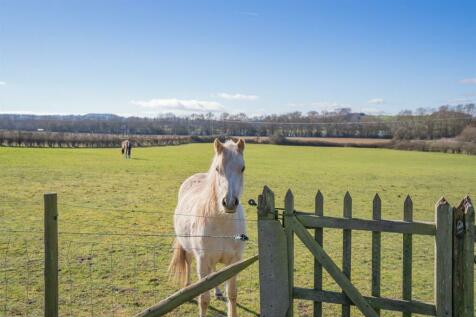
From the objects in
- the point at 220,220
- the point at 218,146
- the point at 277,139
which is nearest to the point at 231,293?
the point at 220,220

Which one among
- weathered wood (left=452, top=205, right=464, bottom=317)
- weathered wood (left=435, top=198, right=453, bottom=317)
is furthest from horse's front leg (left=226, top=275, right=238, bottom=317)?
weathered wood (left=452, top=205, right=464, bottom=317)

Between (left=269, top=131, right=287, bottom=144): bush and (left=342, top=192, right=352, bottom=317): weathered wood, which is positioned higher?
(left=269, top=131, right=287, bottom=144): bush

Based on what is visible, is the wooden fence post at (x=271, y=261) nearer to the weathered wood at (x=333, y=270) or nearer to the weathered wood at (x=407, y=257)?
the weathered wood at (x=333, y=270)

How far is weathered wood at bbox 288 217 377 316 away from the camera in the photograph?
3.62 meters

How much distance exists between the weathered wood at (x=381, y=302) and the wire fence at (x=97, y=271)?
33.4 inches

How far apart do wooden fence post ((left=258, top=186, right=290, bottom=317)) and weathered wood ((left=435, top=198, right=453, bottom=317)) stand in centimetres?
128

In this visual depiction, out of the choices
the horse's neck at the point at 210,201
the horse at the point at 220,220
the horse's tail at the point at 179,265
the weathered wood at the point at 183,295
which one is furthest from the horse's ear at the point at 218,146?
the horse's tail at the point at 179,265

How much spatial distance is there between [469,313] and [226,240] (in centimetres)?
280

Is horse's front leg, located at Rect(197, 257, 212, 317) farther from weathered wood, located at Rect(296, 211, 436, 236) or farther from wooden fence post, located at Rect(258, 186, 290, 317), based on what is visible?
weathered wood, located at Rect(296, 211, 436, 236)

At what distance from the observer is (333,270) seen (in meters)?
3.61

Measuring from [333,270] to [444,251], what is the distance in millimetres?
924

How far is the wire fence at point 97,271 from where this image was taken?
609 centimetres

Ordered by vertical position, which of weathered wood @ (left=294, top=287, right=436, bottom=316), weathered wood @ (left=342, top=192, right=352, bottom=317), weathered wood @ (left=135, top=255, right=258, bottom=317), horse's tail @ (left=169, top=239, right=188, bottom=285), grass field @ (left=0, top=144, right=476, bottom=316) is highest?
weathered wood @ (left=342, top=192, right=352, bottom=317)

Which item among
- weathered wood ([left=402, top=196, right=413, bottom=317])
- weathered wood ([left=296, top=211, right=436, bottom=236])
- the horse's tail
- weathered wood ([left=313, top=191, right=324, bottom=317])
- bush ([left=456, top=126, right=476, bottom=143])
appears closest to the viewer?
weathered wood ([left=296, top=211, right=436, bottom=236])
